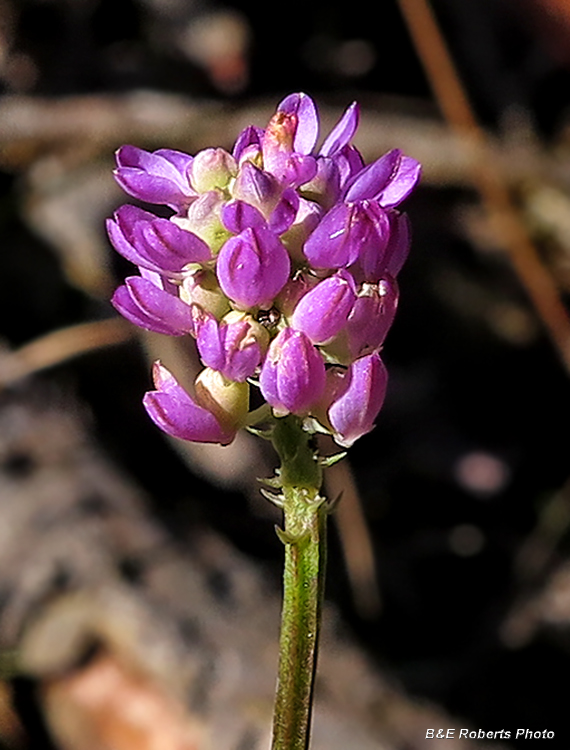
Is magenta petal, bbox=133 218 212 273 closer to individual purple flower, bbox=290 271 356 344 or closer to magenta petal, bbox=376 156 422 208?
individual purple flower, bbox=290 271 356 344

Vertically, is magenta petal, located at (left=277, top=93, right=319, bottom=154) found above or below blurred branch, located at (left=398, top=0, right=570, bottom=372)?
above

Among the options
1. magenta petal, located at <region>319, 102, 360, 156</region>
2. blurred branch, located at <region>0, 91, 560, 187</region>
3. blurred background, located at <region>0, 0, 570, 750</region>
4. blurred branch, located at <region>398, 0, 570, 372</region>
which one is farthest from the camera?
blurred branch, located at <region>0, 91, 560, 187</region>

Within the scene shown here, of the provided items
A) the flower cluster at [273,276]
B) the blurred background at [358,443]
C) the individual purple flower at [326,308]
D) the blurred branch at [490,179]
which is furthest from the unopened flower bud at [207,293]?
the blurred branch at [490,179]

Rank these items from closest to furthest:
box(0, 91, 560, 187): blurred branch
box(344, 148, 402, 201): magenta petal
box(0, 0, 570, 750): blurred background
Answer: box(344, 148, 402, 201): magenta petal, box(0, 0, 570, 750): blurred background, box(0, 91, 560, 187): blurred branch

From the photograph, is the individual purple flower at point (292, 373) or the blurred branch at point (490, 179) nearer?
the individual purple flower at point (292, 373)

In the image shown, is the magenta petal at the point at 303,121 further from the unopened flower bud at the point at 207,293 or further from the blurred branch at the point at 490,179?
the blurred branch at the point at 490,179

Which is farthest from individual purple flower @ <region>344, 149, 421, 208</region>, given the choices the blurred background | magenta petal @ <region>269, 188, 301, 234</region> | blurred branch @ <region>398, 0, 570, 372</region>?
blurred branch @ <region>398, 0, 570, 372</region>
